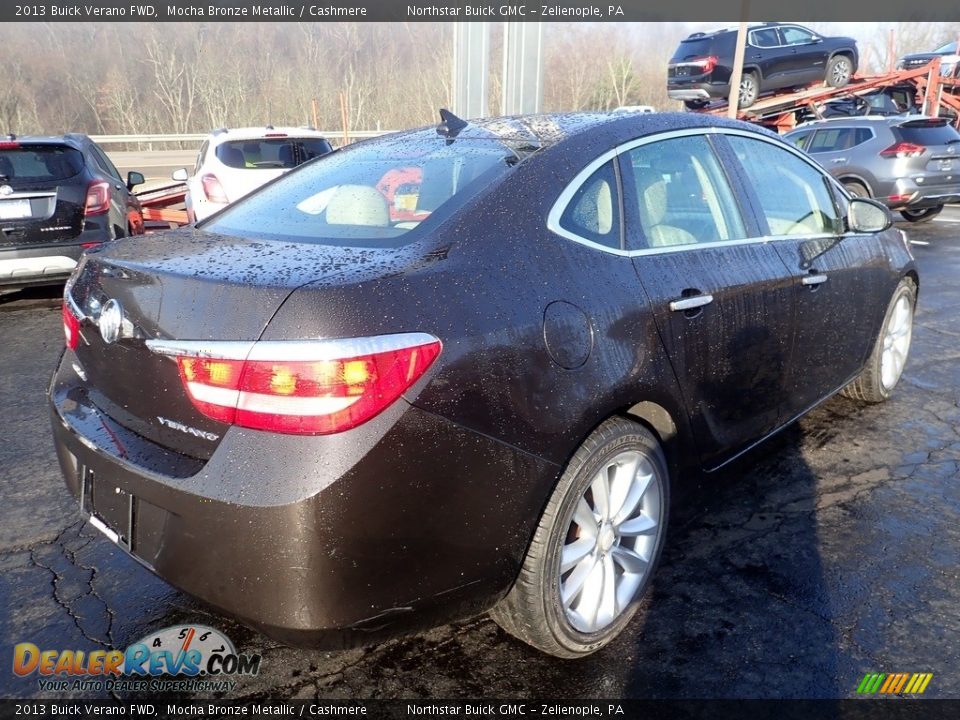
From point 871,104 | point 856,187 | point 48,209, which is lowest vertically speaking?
point 856,187

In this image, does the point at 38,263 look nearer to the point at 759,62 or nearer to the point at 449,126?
the point at 449,126

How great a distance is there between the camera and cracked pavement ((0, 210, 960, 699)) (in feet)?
7.47

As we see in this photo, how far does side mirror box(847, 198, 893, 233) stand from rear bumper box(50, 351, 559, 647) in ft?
8.86

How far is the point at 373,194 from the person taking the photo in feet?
8.18

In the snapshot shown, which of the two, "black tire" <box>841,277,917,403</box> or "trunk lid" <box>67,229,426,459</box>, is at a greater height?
"trunk lid" <box>67,229,426,459</box>

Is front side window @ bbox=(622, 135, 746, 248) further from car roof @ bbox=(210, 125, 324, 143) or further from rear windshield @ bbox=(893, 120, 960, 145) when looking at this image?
rear windshield @ bbox=(893, 120, 960, 145)

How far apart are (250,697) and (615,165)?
2.06m

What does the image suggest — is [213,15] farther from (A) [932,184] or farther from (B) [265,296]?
(B) [265,296]

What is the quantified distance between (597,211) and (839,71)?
17673 millimetres

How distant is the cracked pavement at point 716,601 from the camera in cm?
228

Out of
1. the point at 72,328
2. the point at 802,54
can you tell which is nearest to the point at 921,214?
the point at 802,54

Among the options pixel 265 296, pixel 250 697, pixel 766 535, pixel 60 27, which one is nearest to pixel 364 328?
pixel 265 296

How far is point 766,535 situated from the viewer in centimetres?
306

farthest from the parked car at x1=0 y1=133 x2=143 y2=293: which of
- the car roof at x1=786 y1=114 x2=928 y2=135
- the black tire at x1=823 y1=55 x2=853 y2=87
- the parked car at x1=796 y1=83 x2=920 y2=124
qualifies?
the black tire at x1=823 y1=55 x2=853 y2=87
